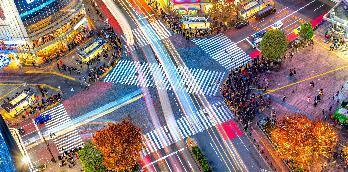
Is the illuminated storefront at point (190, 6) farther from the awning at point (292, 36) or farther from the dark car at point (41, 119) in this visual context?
the dark car at point (41, 119)

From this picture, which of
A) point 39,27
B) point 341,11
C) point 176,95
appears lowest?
point 176,95

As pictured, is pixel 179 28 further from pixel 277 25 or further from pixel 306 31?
pixel 306 31

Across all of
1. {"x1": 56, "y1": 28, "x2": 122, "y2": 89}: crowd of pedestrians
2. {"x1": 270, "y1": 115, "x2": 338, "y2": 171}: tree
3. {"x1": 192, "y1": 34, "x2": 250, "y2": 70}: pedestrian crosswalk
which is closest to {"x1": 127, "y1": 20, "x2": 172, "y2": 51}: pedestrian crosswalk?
{"x1": 56, "y1": 28, "x2": 122, "y2": 89}: crowd of pedestrians

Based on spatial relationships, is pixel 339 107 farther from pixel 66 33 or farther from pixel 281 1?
pixel 66 33

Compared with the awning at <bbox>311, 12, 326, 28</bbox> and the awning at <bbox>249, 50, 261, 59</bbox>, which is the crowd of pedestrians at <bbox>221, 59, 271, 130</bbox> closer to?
the awning at <bbox>249, 50, 261, 59</bbox>

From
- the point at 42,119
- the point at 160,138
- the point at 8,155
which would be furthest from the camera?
the point at 42,119

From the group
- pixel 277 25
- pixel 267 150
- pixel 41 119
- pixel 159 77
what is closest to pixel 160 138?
pixel 159 77
